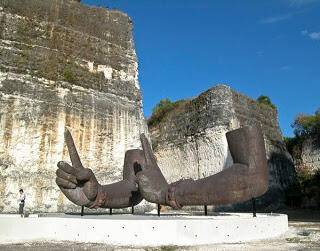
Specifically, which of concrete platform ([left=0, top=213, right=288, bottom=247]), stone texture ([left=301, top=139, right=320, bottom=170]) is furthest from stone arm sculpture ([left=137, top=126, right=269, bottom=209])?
stone texture ([left=301, top=139, right=320, bottom=170])

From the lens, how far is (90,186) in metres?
6.16

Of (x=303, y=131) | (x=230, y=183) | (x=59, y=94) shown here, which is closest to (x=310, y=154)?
(x=303, y=131)

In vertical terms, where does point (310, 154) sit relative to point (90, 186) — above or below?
above

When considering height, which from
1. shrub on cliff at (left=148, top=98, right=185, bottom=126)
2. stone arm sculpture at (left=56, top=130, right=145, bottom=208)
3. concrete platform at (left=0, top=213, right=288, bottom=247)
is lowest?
concrete platform at (left=0, top=213, right=288, bottom=247)

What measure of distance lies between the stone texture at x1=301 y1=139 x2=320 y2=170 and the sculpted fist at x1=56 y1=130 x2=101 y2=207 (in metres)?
18.7

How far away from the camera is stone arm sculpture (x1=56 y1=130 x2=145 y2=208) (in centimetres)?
598

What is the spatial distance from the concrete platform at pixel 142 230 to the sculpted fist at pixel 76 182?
0.66 metres

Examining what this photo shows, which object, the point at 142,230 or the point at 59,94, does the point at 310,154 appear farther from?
the point at 142,230

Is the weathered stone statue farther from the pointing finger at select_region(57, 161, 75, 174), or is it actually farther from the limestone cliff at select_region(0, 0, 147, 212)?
the limestone cliff at select_region(0, 0, 147, 212)

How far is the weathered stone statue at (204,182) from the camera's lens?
529 cm

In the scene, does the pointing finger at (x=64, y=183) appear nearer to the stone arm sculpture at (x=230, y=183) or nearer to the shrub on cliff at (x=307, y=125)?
the stone arm sculpture at (x=230, y=183)

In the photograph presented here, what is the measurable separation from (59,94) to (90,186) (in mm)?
7140

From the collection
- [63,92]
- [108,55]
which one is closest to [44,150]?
[63,92]

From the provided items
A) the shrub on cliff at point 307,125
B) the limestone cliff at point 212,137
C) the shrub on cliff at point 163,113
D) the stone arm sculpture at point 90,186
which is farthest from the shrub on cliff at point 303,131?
the stone arm sculpture at point 90,186
